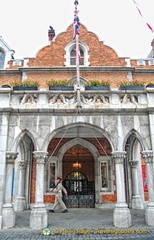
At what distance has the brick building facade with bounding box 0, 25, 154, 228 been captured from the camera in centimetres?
776

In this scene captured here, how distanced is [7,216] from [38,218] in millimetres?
1068

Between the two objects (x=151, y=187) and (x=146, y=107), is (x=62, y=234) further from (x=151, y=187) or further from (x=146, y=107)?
(x=146, y=107)

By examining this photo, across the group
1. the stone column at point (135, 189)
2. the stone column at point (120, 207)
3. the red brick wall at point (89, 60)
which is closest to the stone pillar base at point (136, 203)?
the stone column at point (135, 189)

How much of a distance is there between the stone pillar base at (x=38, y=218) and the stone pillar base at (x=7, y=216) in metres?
0.71

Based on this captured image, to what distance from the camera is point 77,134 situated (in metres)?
11.2

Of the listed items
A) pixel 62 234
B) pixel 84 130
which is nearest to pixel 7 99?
pixel 84 130

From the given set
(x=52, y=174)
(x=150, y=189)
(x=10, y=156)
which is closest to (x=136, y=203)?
(x=150, y=189)

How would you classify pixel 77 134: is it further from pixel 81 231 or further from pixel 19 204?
pixel 81 231

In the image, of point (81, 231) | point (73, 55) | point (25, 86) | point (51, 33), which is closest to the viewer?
point (81, 231)

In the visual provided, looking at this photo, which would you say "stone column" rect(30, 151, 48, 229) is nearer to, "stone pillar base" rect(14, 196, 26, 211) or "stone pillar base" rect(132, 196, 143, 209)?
"stone pillar base" rect(14, 196, 26, 211)

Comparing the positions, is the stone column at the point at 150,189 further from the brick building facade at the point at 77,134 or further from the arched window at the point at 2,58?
the arched window at the point at 2,58

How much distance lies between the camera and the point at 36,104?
826 centimetres

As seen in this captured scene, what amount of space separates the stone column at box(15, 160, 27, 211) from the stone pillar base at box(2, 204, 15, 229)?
3.65 meters

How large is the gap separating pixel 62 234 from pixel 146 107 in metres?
5.28
